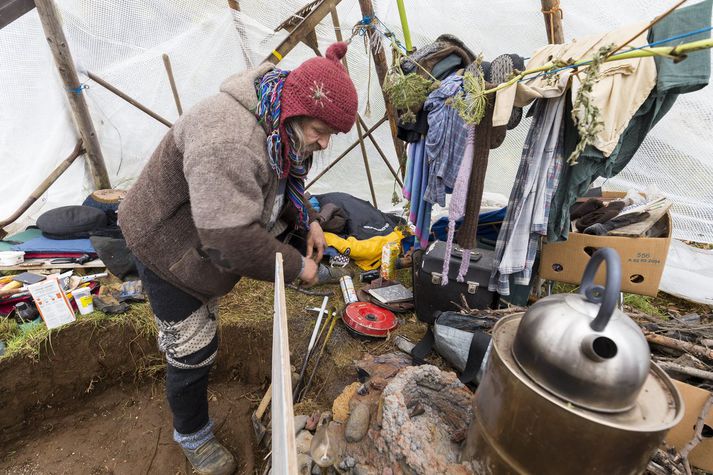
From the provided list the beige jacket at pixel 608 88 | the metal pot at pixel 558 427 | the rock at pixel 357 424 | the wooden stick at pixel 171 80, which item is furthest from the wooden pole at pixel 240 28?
the metal pot at pixel 558 427

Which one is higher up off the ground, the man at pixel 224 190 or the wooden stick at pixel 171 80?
the wooden stick at pixel 171 80

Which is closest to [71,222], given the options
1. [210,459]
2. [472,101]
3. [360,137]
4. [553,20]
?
[210,459]

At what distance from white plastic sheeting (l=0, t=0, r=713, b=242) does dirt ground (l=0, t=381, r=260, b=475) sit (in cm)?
259

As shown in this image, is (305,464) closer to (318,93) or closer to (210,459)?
(210,459)

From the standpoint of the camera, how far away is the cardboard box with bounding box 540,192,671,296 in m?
2.46

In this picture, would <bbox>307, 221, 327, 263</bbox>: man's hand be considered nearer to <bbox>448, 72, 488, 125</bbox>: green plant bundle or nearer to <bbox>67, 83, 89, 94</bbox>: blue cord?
<bbox>448, 72, 488, 125</bbox>: green plant bundle

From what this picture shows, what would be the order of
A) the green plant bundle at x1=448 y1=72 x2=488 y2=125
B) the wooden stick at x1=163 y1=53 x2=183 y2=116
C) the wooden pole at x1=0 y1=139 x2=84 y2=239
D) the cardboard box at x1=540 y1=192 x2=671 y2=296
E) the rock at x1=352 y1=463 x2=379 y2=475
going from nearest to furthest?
the rock at x1=352 y1=463 x2=379 y2=475
the green plant bundle at x1=448 y1=72 x2=488 y2=125
the cardboard box at x1=540 y1=192 x2=671 y2=296
the wooden pole at x1=0 y1=139 x2=84 y2=239
the wooden stick at x1=163 y1=53 x2=183 y2=116

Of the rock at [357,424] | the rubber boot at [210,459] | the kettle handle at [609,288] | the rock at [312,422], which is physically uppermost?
the kettle handle at [609,288]

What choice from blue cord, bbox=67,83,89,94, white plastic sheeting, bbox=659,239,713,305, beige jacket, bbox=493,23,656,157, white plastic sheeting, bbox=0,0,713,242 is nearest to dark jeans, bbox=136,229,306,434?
beige jacket, bbox=493,23,656,157

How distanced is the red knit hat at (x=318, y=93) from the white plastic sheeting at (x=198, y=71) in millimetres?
2263

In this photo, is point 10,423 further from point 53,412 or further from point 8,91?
point 8,91

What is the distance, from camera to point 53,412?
2.80m

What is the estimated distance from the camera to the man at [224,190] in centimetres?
130

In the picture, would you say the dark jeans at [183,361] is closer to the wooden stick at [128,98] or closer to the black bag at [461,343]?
the black bag at [461,343]
